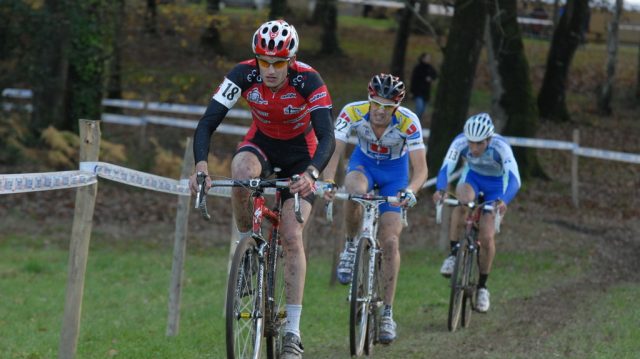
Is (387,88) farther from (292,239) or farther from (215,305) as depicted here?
(215,305)

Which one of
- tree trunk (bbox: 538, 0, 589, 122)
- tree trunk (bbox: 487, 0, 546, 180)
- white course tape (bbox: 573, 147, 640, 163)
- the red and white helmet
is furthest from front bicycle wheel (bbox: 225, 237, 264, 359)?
tree trunk (bbox: 538, 0, 589, 122)

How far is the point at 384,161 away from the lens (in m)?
10.3

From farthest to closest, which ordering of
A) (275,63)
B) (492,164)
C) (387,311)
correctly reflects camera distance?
(492,164), (387,311), (275,63)

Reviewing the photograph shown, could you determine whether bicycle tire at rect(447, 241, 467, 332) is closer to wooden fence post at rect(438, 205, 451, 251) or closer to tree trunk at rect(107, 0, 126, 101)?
wooden fence post at rect(438, 205, 451, 251)

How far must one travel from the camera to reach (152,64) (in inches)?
1464

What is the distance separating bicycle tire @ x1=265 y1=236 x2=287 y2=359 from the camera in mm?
7773

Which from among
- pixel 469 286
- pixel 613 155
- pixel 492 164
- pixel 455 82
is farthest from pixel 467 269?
pixel 613 155

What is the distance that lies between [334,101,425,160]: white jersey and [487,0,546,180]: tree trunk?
14464mm

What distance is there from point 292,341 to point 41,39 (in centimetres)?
1528

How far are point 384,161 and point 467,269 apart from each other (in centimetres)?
202

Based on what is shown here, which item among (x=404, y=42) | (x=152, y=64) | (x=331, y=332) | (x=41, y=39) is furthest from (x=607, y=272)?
(x=152, y=64)

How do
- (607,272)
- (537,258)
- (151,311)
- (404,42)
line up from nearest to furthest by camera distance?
1. (151,311)
2. (607,272)
3. (537,258)
4. (404,42)

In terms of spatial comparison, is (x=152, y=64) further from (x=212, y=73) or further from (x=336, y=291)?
(x=336, y=291)

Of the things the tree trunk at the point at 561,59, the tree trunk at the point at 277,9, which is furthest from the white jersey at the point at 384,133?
the tree trunk at the point at 561,59
